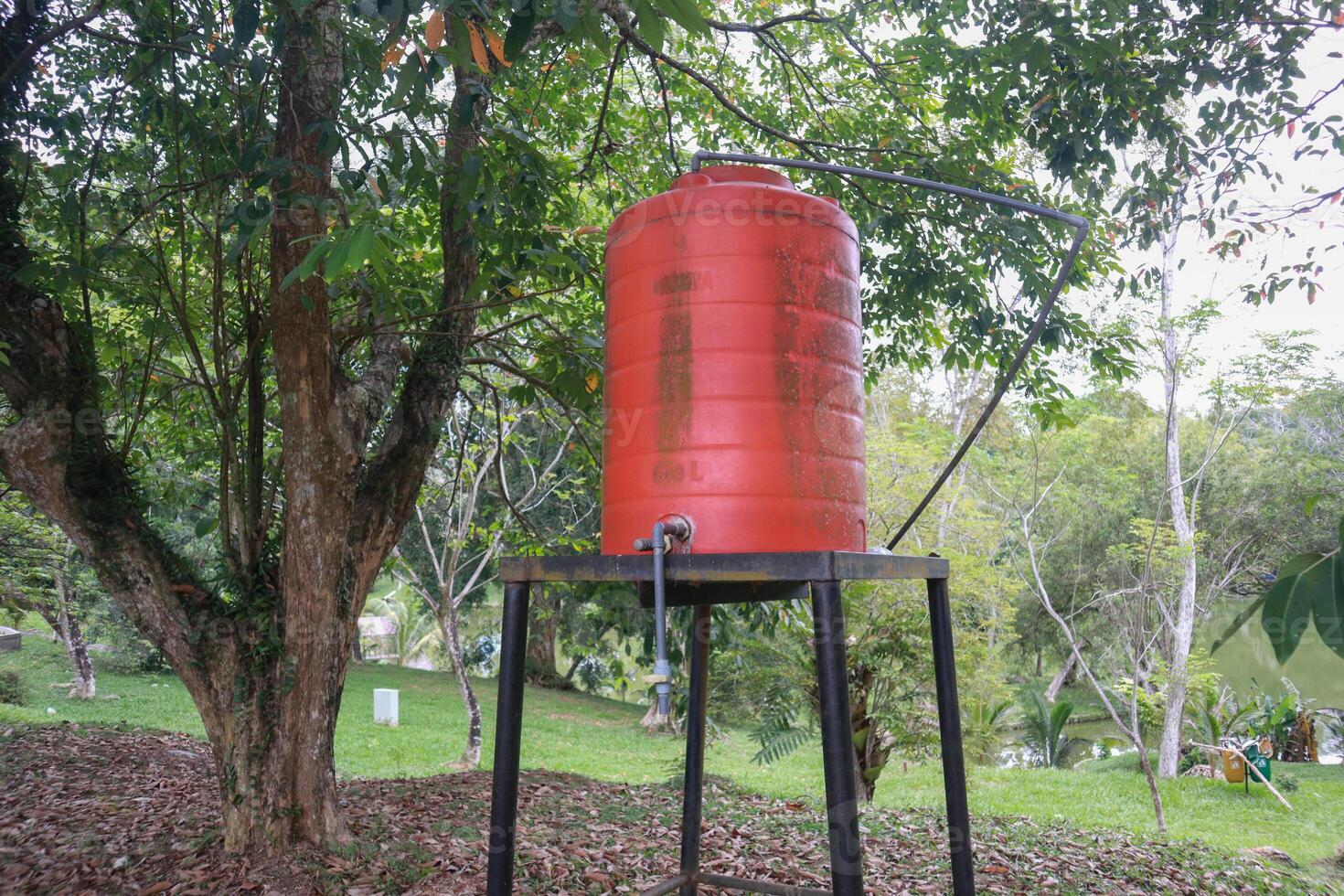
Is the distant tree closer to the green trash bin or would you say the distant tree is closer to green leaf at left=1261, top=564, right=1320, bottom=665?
green leaf at left=1261, top=564, right=1320, bottom=665

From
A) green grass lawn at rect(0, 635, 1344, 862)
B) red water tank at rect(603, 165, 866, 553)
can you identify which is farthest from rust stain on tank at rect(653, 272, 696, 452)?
green grass lawn at rect(0, 635, 1344, 862)

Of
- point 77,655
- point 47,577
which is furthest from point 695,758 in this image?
point 77,655

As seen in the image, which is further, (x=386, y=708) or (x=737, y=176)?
(x=386, y=708)

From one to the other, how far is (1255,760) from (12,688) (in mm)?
15742

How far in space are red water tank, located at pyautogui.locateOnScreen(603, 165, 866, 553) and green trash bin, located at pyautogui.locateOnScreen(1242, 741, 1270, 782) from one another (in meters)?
13.2

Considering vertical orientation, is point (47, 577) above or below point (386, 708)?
above

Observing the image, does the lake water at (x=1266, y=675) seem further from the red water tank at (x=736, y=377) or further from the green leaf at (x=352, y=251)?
the green leaf at (x=352, y=251)

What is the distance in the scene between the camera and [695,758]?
3.71 meters

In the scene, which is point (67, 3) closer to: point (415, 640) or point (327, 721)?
point (327, 721)

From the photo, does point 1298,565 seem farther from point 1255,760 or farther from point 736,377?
point 1255,760

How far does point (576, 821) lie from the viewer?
545 centimetres

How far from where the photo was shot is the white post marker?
44.4ft

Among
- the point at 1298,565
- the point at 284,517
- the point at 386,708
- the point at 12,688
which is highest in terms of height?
the point at 284,517

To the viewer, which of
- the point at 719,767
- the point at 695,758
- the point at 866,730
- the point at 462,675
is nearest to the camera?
the point at 695,758
